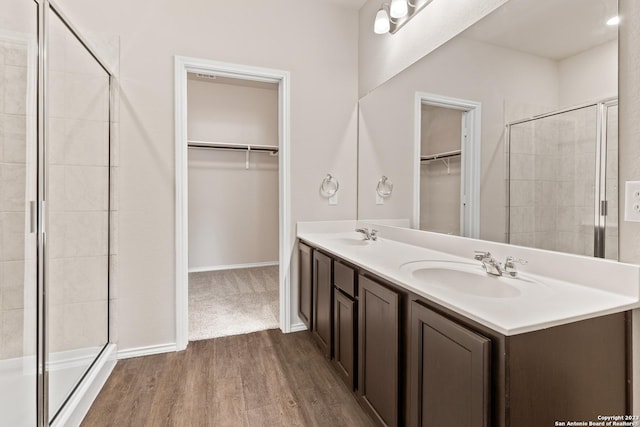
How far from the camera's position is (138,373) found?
194 cm

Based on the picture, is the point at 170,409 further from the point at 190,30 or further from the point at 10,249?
the point at 190,30

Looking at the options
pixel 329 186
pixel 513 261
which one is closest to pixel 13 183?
pixel 329 186

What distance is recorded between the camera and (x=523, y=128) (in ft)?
4.43

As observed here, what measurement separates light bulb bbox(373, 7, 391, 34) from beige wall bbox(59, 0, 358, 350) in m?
0.56

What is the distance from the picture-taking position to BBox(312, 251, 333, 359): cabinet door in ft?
6.12

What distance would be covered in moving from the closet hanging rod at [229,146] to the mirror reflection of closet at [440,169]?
9.14 ft

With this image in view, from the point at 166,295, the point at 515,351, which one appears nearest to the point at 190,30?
the point at 166,295

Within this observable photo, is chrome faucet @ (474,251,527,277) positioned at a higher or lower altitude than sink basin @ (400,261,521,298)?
higher

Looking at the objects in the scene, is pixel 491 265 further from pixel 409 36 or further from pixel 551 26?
pixel 409 36

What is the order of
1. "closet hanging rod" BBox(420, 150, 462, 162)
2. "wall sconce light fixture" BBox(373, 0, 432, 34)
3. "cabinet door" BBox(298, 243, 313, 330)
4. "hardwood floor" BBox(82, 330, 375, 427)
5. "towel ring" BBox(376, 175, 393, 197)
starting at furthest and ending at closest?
"towel ring" BBox(376, 175, 393, 197)
"cabinet door" BBox(298, 243, 313, 330)
"wall sconce light fixture" BBox(373, 0, 432, 34)
"closet hanging rod" BBox(420, 150, 462, 162)
"hardwood floor" BBox(82, 330, 375, 427)

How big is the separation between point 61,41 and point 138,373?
1928 millimetres

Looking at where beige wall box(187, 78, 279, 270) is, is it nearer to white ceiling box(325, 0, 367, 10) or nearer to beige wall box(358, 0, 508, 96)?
white ceiling box(325, 0, 367, 10)

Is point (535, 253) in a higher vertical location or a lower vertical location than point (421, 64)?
lower

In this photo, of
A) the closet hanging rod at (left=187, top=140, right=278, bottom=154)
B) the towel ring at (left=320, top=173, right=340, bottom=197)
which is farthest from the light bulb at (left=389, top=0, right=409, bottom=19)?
the closet hanging rod at (left=187, top=140, right=278, bottom=154)
